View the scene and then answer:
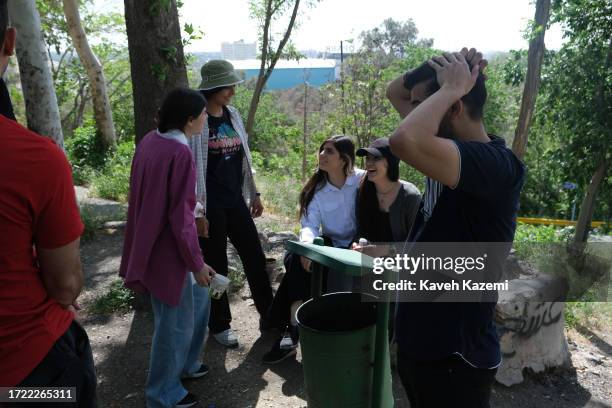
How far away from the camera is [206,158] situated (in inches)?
136

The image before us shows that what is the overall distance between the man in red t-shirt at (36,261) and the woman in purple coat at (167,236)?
93cm

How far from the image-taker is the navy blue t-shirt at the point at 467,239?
1.53 meters

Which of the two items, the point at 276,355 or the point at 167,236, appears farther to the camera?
the point at 276,355

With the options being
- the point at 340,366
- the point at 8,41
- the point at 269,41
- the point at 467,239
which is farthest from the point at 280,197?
the point at 8,41

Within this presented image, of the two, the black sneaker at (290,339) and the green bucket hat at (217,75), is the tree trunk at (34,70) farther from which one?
the black sneaker at (290,339)

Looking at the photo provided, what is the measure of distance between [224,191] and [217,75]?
2.62 ft

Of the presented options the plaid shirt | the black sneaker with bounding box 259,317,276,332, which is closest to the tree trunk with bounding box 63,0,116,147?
the plaid shirt

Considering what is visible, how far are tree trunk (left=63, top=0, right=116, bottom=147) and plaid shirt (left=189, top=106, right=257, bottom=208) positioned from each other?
9.47 m

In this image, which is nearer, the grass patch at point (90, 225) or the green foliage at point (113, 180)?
the grass patch at point (90, 225)

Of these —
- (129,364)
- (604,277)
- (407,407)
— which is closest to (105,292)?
(129,364)

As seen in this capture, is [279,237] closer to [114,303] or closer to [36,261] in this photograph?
[114,303]

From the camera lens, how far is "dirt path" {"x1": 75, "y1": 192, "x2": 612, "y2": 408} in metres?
3.23

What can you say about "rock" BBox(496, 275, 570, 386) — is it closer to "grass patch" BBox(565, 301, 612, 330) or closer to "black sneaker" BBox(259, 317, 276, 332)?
"grass patch" BBox(565, 301, 612, 330)

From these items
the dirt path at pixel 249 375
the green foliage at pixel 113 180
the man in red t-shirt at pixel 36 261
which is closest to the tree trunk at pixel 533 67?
the dirt path at pixel 249 375
